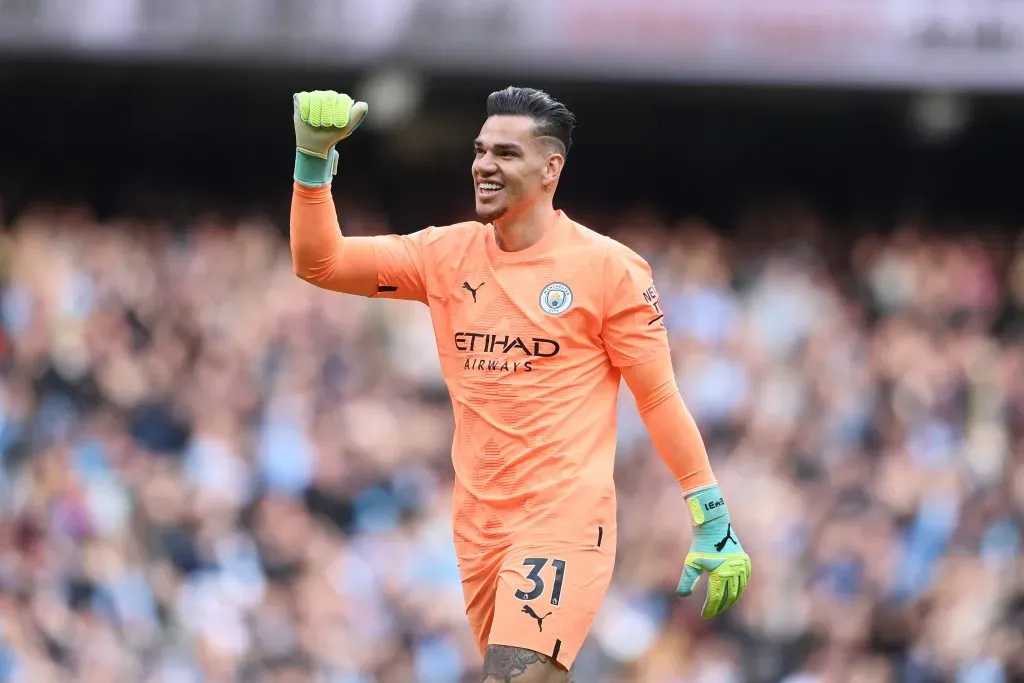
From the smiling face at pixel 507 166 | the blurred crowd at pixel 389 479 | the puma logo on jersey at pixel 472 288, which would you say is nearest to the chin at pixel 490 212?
the smiling face at pixel 507 166

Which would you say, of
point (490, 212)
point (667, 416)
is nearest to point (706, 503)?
point (667, 416)

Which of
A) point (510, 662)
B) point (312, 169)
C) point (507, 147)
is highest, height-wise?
point (507, 147)

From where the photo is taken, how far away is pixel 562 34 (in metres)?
13.7

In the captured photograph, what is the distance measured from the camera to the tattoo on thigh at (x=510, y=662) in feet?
17.4

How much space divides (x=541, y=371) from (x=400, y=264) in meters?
0.64

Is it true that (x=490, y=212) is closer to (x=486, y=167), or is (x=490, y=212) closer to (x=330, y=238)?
(x=486, y=167)

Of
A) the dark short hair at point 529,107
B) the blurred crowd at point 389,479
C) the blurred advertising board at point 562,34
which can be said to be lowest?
the blurred crowd at point 389,479

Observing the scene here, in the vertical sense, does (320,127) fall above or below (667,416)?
above

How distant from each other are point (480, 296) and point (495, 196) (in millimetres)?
353

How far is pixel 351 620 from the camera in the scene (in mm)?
10961

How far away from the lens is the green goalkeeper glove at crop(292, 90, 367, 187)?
17.8ft

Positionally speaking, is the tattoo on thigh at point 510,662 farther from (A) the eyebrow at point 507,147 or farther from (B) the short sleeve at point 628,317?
(A) the eyebrow at point 507,147

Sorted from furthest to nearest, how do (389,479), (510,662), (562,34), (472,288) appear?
(562,34) → (389,479) → (472,288) → (510,662)

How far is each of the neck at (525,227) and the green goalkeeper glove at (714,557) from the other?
1054mm
